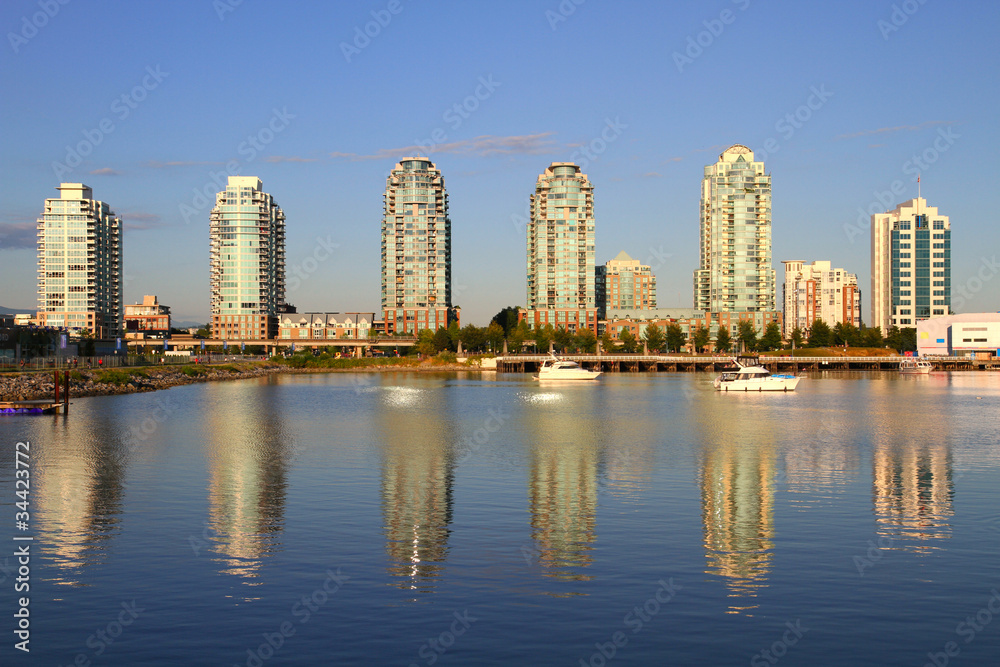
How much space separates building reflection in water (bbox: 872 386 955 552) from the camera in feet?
111

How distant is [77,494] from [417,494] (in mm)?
Answer: 16100

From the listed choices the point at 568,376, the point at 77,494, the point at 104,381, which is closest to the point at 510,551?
the point at 77,494

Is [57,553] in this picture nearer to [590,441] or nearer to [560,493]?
[560,493]

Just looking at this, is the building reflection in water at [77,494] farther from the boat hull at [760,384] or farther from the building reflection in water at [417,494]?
the boat hull at [760,384]

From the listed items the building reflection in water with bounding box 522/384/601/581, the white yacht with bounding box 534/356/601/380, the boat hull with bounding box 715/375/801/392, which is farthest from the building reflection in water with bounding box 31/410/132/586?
the white yacht with bounding box 534/356/601/380

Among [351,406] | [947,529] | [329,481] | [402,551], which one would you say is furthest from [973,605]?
[351,406]

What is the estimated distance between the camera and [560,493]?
4153 cm

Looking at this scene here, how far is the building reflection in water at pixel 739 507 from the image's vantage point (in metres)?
27.3

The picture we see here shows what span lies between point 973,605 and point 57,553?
94.4 ft

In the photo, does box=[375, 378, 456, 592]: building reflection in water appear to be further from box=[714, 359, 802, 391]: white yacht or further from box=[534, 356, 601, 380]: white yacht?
box=[534, 356, 601, 380]: white yacht

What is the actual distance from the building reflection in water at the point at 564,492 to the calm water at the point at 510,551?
0.70 ft

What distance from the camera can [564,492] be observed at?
41.8m

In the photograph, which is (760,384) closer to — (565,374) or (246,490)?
(565,374)

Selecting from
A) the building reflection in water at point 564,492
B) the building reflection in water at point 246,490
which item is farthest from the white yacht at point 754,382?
the building reflection in water at point 246,490
